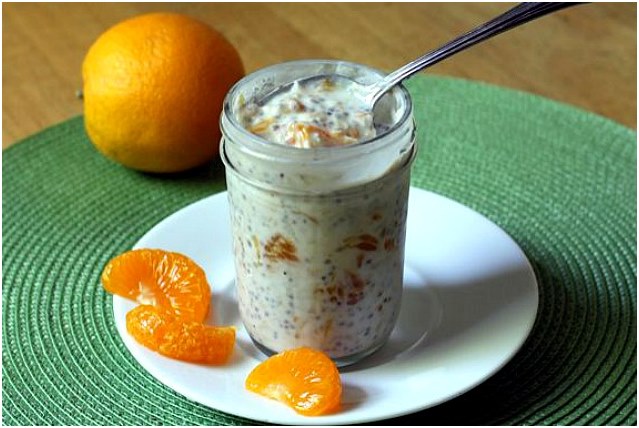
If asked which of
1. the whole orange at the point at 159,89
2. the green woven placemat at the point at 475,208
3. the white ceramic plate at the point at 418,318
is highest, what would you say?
the whole orange at the point at 159,89

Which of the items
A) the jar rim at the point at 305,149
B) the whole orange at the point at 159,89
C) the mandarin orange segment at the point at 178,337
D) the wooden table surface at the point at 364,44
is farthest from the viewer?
the wooden table surface at the point at 364,44

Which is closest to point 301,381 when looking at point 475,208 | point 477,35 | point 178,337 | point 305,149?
point 178,337

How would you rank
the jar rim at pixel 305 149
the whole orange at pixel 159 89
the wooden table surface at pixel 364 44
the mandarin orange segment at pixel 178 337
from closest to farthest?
1. the jar rim at pixel 305 149
2. the mandarin orange segment at pixel 178 337
3. the whole orange at pixel 159 89
4. the wooden table surface at pixel 364 44

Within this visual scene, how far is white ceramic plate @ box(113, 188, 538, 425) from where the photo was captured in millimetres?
1048

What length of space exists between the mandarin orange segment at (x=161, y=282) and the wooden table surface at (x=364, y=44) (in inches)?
22.1

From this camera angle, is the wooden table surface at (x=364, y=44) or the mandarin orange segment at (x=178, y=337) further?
the wooden table surface at (x=364, y=44)

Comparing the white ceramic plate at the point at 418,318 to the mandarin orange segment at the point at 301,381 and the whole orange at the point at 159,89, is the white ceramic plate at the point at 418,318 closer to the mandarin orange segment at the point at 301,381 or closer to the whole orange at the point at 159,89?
the mandarin orange segment at the point at 301,381

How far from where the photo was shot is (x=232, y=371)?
3.62ft

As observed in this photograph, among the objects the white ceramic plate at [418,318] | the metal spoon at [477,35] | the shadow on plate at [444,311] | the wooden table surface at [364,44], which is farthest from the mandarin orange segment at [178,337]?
the wooden table surface at [364,44]

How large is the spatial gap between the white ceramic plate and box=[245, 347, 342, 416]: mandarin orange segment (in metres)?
0.01

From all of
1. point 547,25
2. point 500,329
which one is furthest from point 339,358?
point 547,25

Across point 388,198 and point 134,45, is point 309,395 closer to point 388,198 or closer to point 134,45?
point 388,198

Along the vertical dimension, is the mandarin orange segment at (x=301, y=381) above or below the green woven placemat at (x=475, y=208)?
above

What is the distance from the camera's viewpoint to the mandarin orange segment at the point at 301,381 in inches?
40.3
